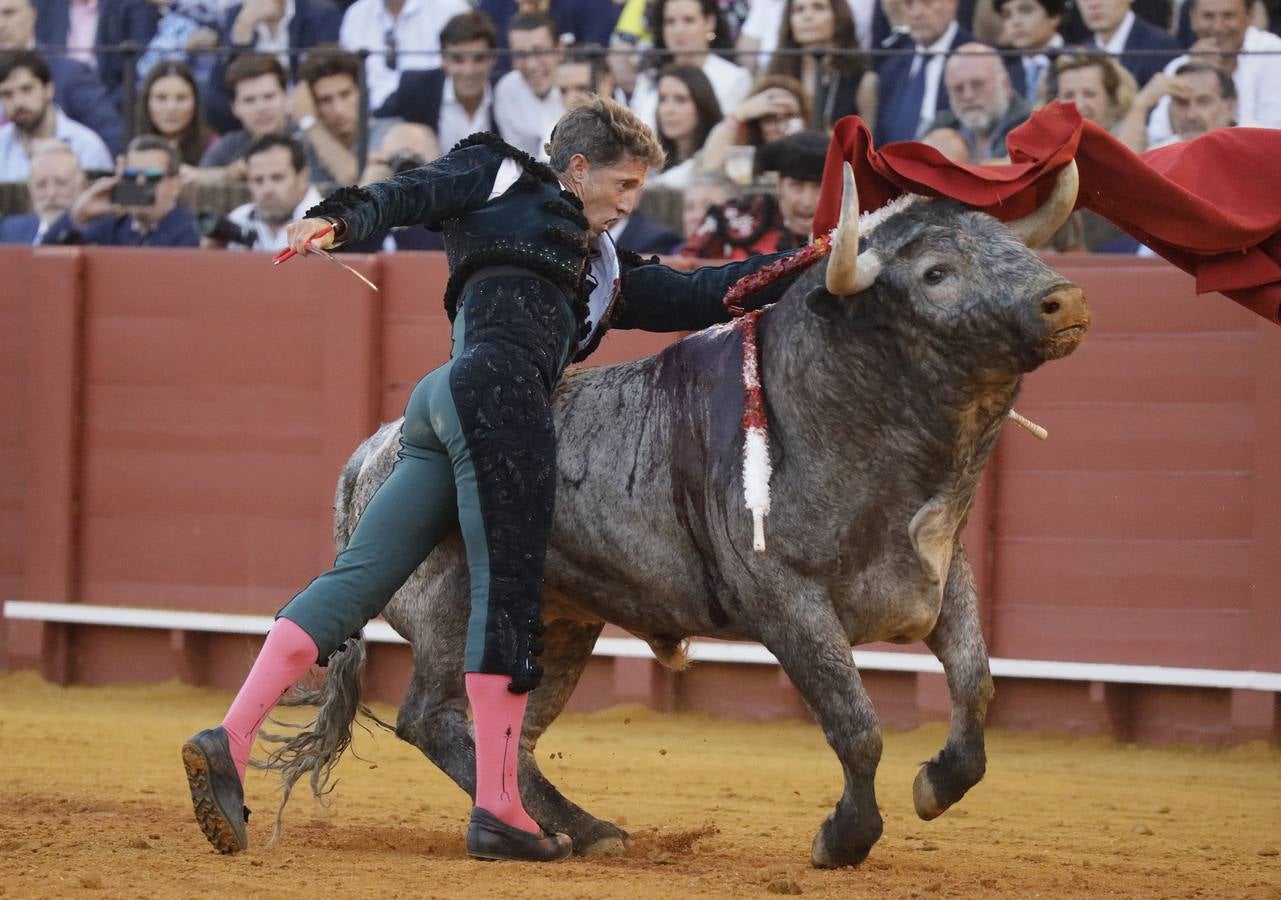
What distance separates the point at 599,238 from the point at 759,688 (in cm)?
333

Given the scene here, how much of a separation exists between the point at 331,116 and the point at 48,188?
151 centimetres

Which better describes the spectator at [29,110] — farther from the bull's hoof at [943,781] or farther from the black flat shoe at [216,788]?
the bull's hoof at [943,781]

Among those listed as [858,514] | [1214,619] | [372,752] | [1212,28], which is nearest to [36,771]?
[372,752]

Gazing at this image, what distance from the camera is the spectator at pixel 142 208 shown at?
832 centimetres

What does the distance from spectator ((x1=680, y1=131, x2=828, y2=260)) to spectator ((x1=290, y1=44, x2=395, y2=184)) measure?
189 cm

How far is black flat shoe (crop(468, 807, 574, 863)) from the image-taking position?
12.1ft

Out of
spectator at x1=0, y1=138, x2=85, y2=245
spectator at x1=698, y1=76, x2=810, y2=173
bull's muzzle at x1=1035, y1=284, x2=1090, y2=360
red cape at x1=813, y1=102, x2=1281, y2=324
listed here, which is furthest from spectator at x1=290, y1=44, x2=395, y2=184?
bull's muzzle at x1=1035, y1=284, x2=1090, y2=360

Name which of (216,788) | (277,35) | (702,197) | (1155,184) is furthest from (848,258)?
(277,35)

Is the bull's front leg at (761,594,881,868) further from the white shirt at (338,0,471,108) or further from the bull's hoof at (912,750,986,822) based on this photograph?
the white shirt at (338,0,471,108)

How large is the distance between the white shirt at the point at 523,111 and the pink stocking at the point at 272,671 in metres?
4.60

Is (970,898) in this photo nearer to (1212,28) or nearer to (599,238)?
(599,238)

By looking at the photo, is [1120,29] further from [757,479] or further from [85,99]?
[85,99]

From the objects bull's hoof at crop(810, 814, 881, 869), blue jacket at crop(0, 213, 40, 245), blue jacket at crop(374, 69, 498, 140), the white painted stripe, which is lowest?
the white painted stripe

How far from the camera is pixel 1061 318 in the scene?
128 inches
